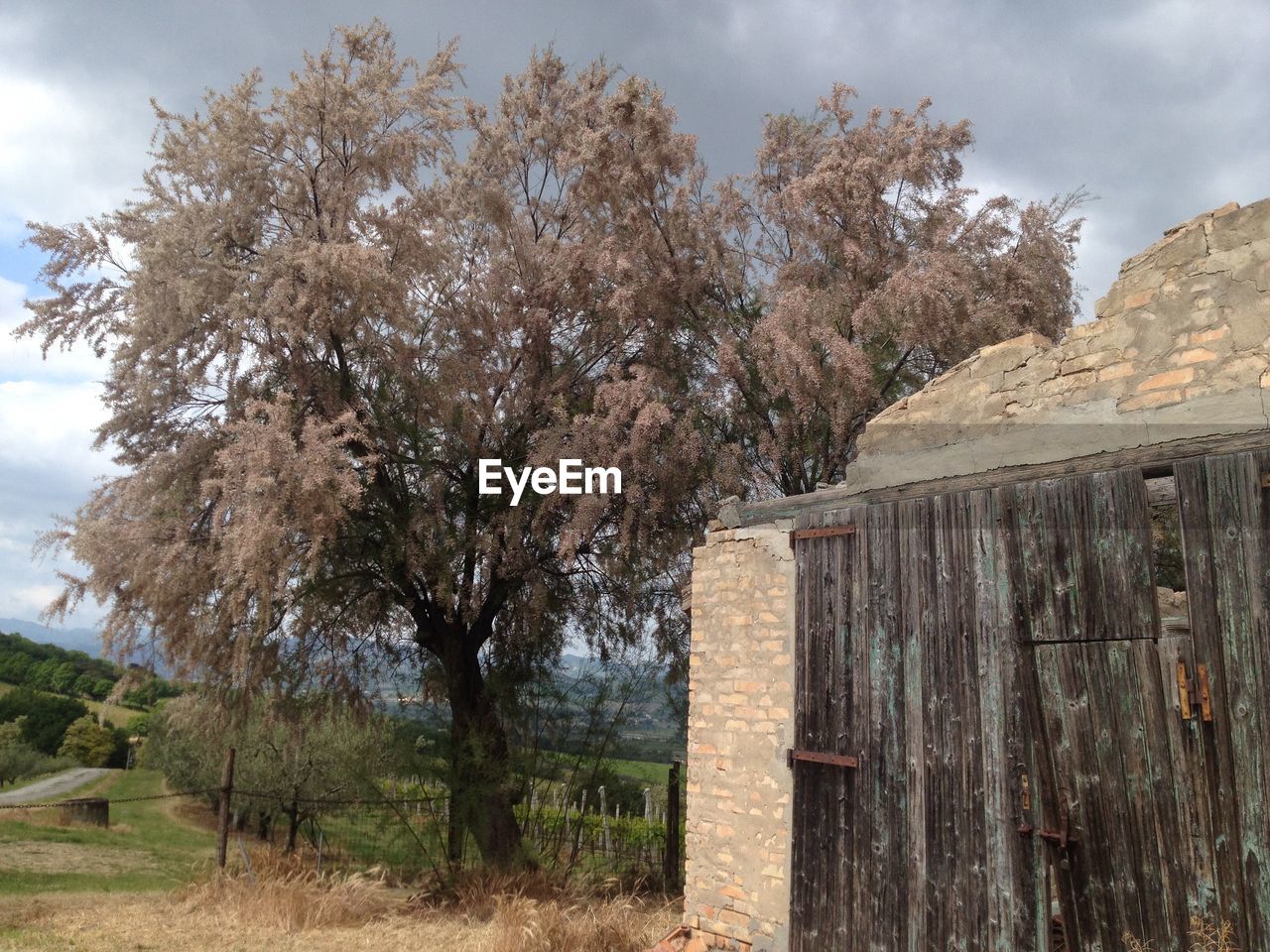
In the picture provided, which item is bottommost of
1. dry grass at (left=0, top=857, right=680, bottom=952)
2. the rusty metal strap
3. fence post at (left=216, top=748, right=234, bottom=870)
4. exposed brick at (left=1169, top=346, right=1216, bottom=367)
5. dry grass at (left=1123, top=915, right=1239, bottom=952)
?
dry grass at (left=0, top=857, right=680, bottom=952)

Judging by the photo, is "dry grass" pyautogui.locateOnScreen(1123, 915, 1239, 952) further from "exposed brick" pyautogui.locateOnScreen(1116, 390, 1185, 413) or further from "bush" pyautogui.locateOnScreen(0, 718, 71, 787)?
"bush" pyautogui.locateOnScreen(0, 718, 71, 787)

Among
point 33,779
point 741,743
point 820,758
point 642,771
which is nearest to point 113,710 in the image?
point 33,779

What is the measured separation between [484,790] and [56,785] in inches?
765

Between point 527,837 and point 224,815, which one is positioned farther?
point 527,837

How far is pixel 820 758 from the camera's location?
5.85 meters

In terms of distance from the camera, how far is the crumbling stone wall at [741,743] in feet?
19.9

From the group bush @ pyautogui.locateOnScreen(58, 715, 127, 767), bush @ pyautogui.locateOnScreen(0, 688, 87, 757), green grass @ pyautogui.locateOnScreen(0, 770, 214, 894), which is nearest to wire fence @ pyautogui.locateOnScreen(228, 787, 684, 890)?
green grass @ pyautogui.locateOnScreen(0, 770, 214, 894)

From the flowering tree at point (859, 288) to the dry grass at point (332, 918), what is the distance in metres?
5.40

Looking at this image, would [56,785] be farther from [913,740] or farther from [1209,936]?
[1209,936]

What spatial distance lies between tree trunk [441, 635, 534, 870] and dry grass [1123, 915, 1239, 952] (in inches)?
328

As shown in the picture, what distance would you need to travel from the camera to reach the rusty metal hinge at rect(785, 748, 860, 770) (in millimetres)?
5715

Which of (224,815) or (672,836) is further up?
(224,815)

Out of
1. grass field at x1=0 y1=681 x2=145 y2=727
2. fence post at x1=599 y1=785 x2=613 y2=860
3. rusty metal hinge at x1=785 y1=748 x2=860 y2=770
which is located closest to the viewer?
rusty metal hinge at x1=785 y1=748 x2=860 y2=770

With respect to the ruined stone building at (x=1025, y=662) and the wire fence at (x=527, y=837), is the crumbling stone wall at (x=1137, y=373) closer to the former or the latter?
the ruined stone building at (x=1025, y=662)
